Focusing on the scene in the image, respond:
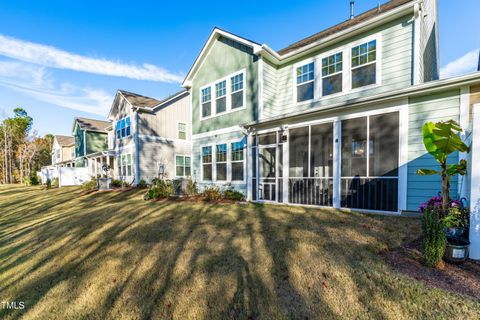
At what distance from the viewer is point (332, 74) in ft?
28.6

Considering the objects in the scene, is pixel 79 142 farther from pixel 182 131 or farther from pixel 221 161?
pixel 221 161

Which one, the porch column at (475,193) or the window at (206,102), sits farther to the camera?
the window at (206,102)

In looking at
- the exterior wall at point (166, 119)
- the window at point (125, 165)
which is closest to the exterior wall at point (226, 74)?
the exterior wall at point (166, 119)

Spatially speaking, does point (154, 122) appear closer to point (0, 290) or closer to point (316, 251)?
point (0, 290)

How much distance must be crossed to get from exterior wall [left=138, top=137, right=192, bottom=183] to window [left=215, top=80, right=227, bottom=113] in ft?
26.2

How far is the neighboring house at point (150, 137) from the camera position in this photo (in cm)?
1661

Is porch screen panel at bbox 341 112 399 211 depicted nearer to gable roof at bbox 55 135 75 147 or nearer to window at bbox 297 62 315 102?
window at bbox 297 62 315 102

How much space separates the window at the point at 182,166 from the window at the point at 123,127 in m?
4.68

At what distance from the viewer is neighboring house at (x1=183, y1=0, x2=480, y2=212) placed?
6.04 meters

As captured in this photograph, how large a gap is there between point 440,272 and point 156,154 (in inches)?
687

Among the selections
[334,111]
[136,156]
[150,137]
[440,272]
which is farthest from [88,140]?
[440,272]

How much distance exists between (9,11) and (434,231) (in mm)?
20411

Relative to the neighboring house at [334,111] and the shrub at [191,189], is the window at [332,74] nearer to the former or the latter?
the neighboring house at [334,111]

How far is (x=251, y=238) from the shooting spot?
5.01m
